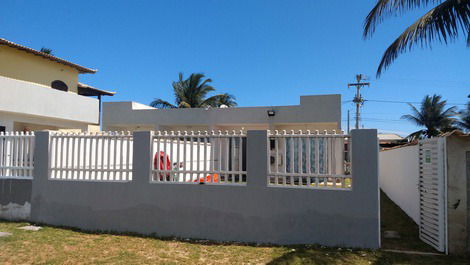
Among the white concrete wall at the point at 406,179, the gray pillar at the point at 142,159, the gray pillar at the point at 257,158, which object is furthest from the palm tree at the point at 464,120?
the gray pillar at the point at 142,159

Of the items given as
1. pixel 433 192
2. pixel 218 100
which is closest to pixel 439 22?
pixel 433 192

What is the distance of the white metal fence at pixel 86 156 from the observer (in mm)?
5676

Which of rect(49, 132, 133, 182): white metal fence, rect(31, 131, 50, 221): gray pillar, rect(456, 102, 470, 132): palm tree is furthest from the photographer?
rect(456, 102, 470, 132): palm tree

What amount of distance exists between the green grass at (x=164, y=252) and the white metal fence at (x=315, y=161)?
1069mm

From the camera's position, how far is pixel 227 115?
14.7m

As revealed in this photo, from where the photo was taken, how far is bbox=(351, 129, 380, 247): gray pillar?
4.57m

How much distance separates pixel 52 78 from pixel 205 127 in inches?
301

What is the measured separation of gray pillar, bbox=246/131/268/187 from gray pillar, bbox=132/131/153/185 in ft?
6.15

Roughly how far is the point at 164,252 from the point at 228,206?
1281 millimetres

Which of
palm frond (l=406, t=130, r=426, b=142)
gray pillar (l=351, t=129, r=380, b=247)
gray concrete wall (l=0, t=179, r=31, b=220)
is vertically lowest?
gray concrete wall (l=0, t=179, r=31, b=220)

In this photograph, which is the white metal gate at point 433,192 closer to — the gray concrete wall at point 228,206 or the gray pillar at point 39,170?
the gray concrete wall at point 228,206

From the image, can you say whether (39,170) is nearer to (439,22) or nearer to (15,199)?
(15,199)

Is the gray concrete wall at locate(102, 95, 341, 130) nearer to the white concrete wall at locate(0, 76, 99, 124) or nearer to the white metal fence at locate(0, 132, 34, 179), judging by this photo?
the white concrete wall at locate(0, 76, 99, 124)

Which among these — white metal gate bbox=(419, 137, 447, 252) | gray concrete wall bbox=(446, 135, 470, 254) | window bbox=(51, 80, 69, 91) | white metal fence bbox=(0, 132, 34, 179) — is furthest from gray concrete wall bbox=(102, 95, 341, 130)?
white metal fence bbox=(0, 132, 34, 179)
